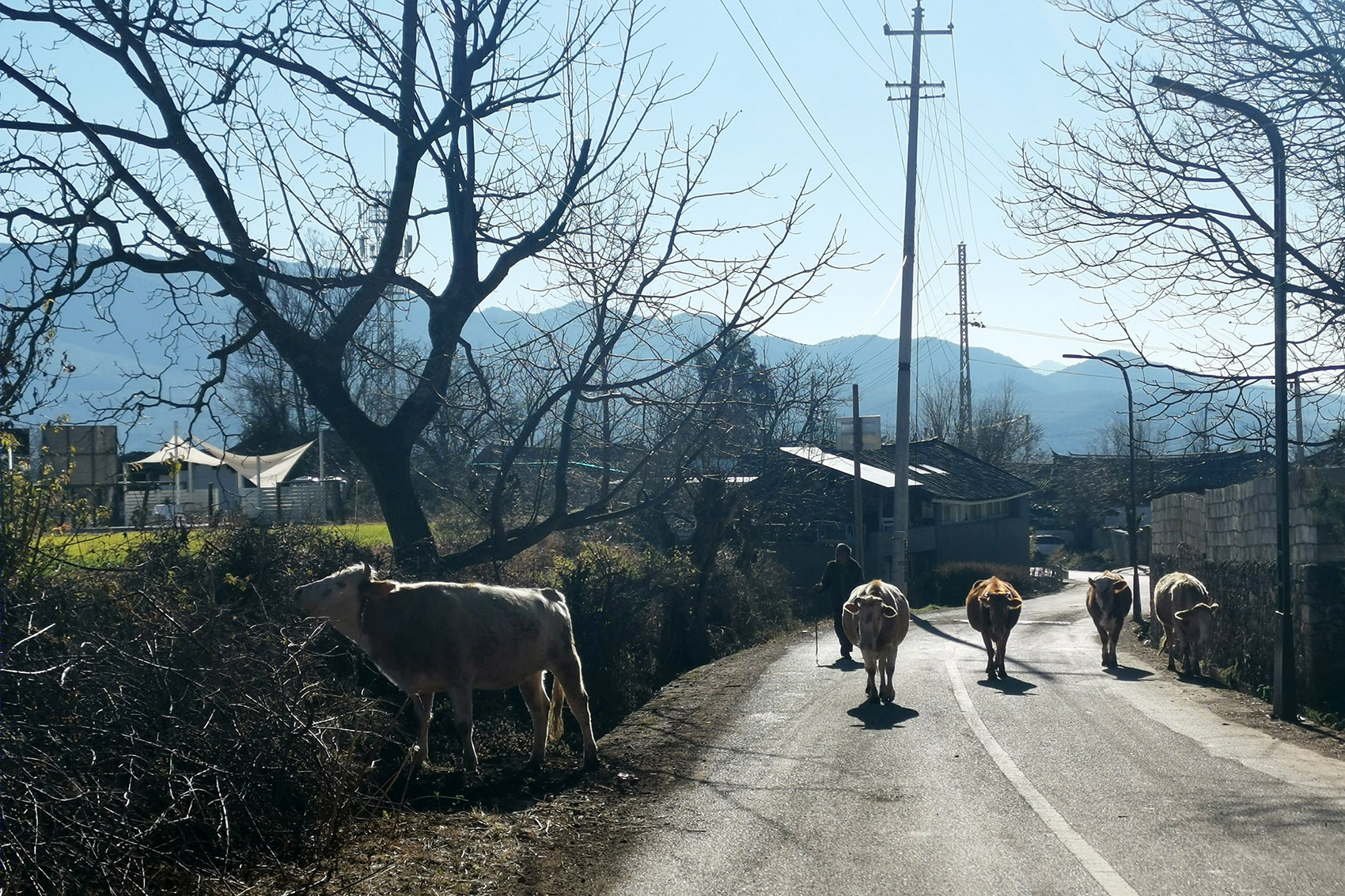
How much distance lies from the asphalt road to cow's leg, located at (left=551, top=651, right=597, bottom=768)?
3.52 feet

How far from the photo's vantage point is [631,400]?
13.2m

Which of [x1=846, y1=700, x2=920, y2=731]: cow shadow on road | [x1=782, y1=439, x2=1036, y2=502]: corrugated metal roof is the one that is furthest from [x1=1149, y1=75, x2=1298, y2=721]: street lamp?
[x1=782, y1=439, x2=1036, y2=502]: corrugated metal roof

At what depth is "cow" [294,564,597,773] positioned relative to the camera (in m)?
→ 9.84

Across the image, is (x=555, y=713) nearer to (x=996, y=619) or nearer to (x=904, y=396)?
(x=996, y=619)

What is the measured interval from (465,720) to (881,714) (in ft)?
16.3

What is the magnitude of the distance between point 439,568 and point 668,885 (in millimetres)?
7788

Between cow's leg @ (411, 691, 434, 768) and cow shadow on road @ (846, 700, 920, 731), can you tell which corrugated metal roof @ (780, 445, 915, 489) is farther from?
cow's leg @ (411, 691, 434, 768)

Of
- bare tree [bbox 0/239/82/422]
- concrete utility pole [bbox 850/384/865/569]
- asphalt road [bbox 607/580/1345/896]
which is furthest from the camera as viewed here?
concrete utility pole [bbox 850/384/865/569]

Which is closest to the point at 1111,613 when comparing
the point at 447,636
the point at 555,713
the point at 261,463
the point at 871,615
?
the point at 871,615

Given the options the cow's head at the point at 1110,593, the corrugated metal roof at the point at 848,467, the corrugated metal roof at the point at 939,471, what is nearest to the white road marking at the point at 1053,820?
the cow's head at the point at 1110,593

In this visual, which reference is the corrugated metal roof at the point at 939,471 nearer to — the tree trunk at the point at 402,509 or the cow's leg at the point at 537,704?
the tree trunk at the point at 402,509

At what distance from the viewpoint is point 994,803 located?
8227 mm

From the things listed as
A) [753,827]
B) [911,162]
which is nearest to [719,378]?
[753,827]

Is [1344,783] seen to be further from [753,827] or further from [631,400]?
[631,400]
